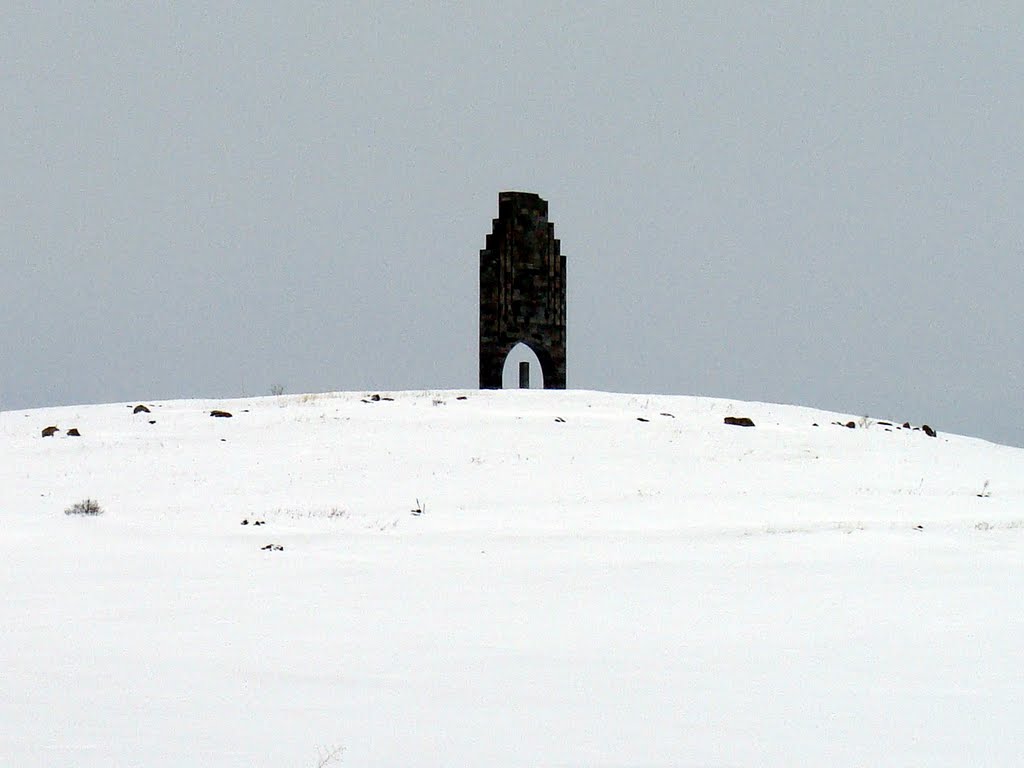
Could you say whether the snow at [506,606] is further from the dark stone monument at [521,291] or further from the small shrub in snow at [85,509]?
the dark stone monument at [521,291]

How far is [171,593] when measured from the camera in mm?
7281

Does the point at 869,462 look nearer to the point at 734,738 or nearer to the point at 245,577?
the point at 245,577

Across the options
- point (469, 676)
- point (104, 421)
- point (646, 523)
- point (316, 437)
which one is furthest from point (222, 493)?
point (469, 676)

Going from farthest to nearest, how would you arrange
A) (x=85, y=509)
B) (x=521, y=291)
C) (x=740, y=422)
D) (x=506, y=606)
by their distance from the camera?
1. (x=521, y=291)
2. (x=740, y=422)
3. (x=85, y=509)
4. (x=506, y=606)

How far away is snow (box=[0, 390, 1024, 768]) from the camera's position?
434cm

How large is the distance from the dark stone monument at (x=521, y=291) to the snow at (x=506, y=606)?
11.3m

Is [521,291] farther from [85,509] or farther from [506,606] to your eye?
[506,606]

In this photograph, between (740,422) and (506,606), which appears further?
(740,422)

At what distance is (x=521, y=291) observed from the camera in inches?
1099

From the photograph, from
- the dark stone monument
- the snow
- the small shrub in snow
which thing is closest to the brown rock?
the snow

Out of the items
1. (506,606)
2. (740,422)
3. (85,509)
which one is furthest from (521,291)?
(506,606)

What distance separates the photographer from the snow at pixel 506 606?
434cm

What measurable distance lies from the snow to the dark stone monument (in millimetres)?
11319

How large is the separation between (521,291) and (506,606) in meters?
21.3
